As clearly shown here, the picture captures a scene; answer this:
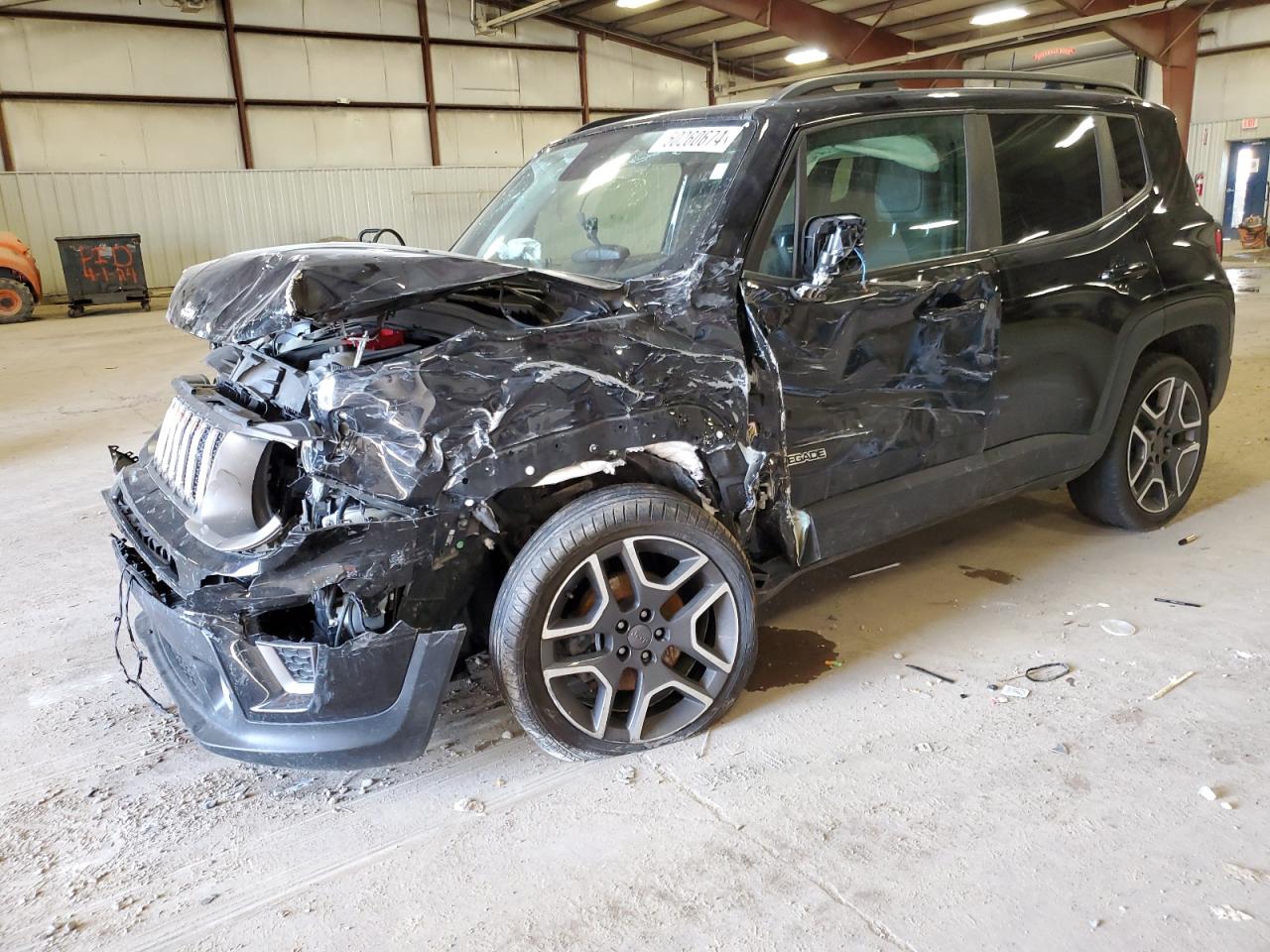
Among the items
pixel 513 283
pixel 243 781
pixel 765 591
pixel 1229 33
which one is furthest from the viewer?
pixel 1229 33

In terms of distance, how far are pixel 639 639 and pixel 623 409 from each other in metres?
0.63

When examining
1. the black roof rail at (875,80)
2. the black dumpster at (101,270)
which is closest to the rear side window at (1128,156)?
the black roof rail at (875,80)

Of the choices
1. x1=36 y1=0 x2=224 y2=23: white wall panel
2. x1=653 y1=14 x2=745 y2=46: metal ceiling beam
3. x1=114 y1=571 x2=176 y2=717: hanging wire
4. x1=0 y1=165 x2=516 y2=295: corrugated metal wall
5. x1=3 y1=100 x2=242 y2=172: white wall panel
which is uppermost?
x1=653 y1=14 x2=745 y2=46: metal ceiling beam

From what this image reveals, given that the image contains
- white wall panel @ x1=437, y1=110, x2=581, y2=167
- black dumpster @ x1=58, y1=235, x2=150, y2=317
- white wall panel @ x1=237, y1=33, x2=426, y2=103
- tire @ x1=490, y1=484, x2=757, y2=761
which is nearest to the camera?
tire @ x1=490, y1=484, x2=757, y2=761

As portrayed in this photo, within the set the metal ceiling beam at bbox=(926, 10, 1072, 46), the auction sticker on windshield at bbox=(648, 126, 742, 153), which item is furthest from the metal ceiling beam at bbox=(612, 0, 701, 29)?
the auction sticker on windshield at bbox=(648, 126, 742, 153)

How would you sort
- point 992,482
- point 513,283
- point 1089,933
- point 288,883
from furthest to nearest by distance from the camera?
point 992,482, point 513,283, point 288,883, point 1089,933

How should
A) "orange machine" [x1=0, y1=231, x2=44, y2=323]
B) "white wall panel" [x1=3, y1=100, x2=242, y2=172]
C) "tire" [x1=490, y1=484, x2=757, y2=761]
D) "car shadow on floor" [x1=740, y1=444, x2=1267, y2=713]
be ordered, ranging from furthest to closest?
"white wall panel" [x1=3, y1=100, x2=242, y2=172]
"orange machine" [x1=0, y1=231, x2=44, y2=323]
"car shadow on floor" [x1=740, y1=444, x2=1267, y2=713]
"tire" [x1=490, y1=484, x2=757, y2=761]

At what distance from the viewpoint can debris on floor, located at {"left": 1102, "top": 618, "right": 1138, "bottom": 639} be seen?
3.21 m

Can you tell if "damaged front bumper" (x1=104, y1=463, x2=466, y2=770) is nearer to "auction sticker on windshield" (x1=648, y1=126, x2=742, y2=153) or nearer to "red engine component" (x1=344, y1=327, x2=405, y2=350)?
"red engine component" (x1=344, y1=327, x2=405, y2=350)

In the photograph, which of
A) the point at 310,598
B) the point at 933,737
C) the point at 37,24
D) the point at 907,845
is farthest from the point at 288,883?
the point at 37,24

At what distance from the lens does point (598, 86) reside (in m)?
21.7

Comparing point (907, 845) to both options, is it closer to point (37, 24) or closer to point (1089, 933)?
point (1089, 933)

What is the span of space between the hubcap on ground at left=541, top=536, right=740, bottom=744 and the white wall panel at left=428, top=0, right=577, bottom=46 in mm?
19423

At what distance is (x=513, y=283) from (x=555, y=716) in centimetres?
114
